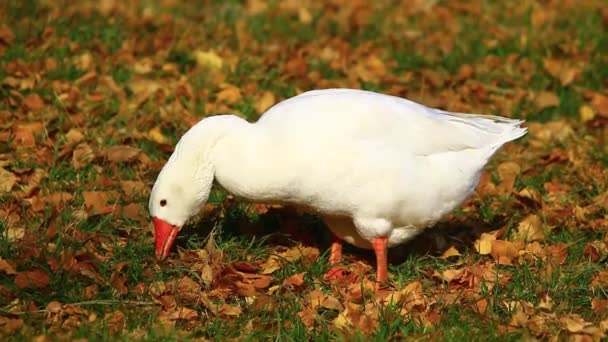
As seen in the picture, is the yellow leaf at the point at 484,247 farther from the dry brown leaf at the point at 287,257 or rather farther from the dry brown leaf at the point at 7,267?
the dry brown leaf at the point at 7,267

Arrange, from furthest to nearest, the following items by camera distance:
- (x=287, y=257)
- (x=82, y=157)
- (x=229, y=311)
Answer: (x=82, y=157)
(x=287, y=257)
(x=229, y=311)

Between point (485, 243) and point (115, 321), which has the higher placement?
point (115, 321)

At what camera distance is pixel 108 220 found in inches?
216

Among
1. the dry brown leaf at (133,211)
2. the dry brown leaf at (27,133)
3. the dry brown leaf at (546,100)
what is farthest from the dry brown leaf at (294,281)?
the dry brown leaf at (546,100)

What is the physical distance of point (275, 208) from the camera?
595 centimetres

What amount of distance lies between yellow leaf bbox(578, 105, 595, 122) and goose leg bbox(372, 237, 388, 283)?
2.73 m

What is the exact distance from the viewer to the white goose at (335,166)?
190 inches

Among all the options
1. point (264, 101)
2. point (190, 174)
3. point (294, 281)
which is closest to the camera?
point (190, 174)

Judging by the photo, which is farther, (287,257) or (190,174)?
(287,257)

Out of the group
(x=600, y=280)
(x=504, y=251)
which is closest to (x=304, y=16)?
(x=504, y=251)

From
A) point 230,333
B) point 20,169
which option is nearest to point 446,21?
point 20,169

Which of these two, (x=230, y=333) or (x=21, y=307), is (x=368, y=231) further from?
(x=21, y=307)

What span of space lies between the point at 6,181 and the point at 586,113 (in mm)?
4118

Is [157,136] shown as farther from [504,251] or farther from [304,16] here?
[304,16]
